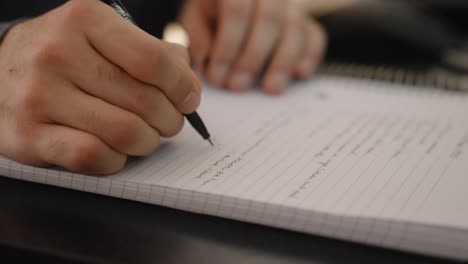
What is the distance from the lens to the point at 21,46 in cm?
38

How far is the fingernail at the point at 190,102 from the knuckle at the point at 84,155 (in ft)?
0.25

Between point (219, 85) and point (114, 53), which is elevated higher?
point (114, 53)

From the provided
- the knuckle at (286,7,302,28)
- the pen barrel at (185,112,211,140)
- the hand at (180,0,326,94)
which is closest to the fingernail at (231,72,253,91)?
the hand at (180,0,326,94)

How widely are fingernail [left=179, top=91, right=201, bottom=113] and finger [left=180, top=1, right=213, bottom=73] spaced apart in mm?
268

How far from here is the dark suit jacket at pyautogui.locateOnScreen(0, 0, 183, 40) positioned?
0.48 meters

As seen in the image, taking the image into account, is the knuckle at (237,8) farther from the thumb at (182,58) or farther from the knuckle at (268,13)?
the thumb at (182,58)

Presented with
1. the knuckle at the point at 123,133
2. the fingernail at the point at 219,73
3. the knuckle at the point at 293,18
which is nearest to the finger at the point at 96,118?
the knuckle at the point at 123,133

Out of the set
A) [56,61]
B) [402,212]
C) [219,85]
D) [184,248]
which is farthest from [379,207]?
[219,85]

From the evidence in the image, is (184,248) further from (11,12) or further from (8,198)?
(11,12)

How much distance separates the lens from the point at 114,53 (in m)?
0.35

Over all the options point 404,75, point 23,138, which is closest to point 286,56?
point 404,75

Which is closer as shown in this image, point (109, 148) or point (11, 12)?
point (109, 148)

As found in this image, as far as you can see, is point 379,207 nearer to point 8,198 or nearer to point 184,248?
point 184,248

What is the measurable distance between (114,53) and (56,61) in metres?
0.04
